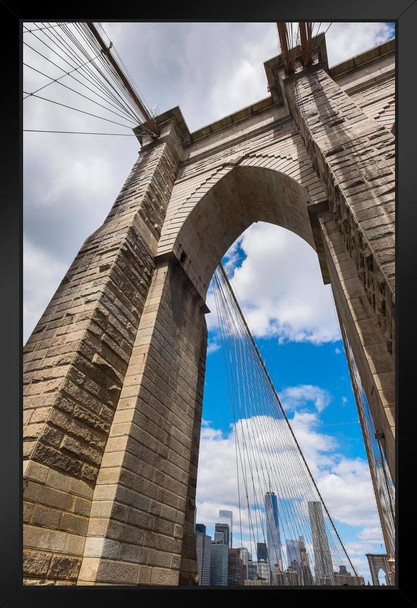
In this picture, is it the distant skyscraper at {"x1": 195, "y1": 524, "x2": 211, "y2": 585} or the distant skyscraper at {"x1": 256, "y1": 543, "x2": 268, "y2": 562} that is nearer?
the distant skyscraper at {"x1": 195, "y1": 524, "x2": 211, "y2": 585}

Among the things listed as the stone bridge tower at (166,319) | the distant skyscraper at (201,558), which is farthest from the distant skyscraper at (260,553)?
the stone bridge tower at (166,319)

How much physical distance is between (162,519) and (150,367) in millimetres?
1583

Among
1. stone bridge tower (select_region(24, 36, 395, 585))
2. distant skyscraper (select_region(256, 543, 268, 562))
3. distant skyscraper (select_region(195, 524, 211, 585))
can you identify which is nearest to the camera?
stone bridge tower (select_region(24, 36, 395, 585))

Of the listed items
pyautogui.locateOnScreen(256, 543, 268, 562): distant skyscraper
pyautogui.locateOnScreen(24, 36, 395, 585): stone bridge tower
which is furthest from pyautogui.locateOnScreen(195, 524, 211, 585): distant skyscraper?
pyautogui.locateOnScreen(256, 543, 268, 562): distant skyscraper

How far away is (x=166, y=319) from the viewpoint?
4.79 meters

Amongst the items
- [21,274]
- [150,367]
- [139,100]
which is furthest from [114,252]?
[139,100]

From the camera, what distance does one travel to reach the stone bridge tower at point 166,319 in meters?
2.89

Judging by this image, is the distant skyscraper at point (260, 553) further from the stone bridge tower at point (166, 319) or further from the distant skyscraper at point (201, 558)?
the stone bridge tower at point (166, 319)

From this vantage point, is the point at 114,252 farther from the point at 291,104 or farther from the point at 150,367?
the point at 291,104

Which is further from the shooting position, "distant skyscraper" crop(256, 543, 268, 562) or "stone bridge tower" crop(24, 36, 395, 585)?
"distant skyscraper" crop(256, 543, 268, 562)

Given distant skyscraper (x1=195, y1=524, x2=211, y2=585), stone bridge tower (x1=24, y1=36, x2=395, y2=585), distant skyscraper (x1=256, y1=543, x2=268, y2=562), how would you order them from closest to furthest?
1. stone bridge tower (x1=24, y1=36, x2=395, y2=585)
2. distant skyscraper (x1=195, y1=524, x2=211, y2=585)
3. distant skyscraper (x1=256, y1=543, x2=268, y2=562)

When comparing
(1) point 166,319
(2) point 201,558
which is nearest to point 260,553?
(2) point 201,558

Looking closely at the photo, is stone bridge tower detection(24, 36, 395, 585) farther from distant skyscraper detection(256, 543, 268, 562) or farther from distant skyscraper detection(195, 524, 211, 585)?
distant skyscraper detection(256, 543, 268, 562)

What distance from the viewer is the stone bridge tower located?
9.48 ft
